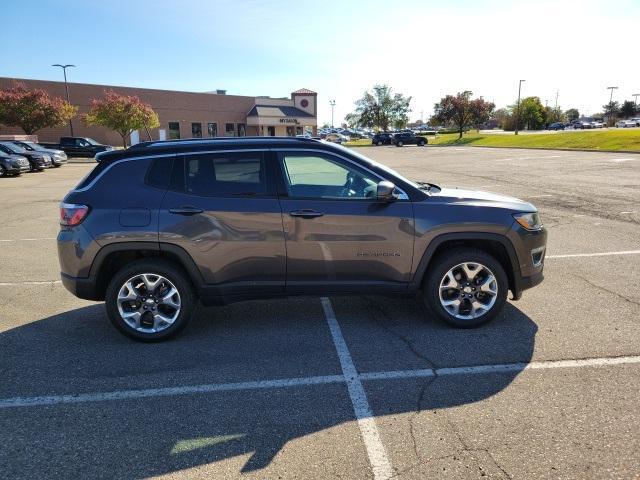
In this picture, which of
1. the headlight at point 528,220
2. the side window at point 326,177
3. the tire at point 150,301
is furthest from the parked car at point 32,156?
the headlight at point 528,220

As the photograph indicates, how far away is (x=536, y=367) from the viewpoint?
3.73 metres

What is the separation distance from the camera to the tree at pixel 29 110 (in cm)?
3769

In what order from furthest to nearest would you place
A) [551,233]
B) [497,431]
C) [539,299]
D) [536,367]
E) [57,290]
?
[551,233]
[57,290]
[539,299]
[536,367]
[497,431]

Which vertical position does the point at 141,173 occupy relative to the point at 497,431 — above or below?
above

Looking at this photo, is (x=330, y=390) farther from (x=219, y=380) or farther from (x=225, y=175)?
(x=225, y=175)

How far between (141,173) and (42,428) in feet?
7.25

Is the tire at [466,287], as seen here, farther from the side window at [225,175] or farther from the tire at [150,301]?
the tire at [150,301]

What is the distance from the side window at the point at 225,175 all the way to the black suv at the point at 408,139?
5503cm

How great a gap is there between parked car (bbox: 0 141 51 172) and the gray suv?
23342 millimetres

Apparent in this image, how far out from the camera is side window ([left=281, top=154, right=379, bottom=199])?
4344 millimetres

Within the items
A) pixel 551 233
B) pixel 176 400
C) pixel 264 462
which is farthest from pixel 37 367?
pixel 551 233

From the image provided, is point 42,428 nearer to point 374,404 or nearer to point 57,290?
point 374,404

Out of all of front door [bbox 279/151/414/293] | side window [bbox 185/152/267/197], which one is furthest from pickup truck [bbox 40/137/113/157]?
front door [bbox 279/151/414/293]

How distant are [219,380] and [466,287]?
240 centimetres
